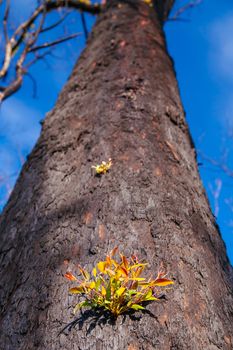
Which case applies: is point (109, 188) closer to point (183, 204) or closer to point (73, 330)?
point (183, 204)

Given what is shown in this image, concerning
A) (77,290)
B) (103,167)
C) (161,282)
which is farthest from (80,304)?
(103,167)

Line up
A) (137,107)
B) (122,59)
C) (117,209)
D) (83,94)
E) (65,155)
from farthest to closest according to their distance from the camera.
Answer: (122,59), (83,94), (137,107), (65,155), (117,209)

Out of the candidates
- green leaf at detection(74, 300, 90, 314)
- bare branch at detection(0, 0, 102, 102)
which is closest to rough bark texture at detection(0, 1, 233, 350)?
green leaf at detection(74, 300, 90, 314)

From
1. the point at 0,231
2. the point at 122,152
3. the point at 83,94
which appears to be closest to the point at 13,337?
the point at 0,231

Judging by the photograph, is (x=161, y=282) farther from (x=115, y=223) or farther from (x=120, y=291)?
(x=115, y=223)

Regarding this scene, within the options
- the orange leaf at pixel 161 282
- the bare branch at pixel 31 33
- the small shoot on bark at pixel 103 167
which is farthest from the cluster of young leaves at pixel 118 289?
the bare branch at pixel 31 33

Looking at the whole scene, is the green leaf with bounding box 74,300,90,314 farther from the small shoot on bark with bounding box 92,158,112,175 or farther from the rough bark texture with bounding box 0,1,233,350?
the small shoot on bark with bounding box 92,158,112,175
